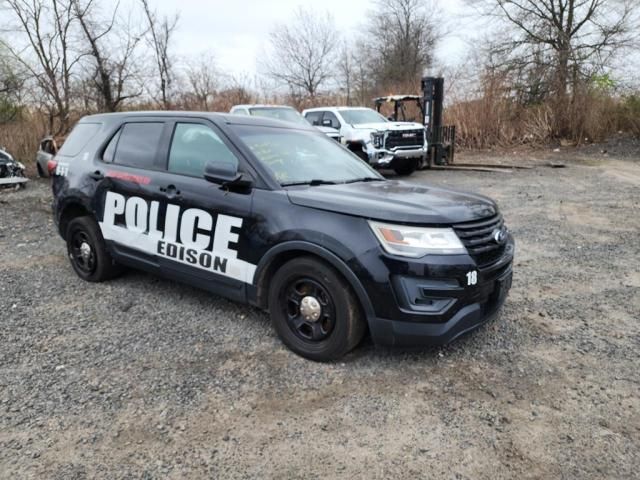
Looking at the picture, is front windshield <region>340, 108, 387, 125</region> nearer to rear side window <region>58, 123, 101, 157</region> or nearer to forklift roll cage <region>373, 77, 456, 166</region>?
forklift roll cage <region>373, 77, 456, 166</region>

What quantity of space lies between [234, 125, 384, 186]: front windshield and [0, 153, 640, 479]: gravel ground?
1255 millimetres

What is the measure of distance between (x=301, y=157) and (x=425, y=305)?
1623 millimetres

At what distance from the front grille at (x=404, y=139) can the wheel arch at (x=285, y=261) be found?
9.23m

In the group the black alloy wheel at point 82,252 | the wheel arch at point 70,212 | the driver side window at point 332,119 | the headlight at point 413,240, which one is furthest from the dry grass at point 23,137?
the headlight at point 413,240

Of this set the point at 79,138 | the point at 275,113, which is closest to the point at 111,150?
the point at 79,138

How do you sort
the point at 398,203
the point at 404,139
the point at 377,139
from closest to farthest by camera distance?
1. the point at 398,203
2. the point at 377,139
3. the point at 404,139

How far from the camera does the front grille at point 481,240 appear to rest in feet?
9.45

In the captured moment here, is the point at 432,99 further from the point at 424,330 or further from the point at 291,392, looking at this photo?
the point at 291,392

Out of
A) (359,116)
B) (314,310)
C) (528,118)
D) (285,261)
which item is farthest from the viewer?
(528,118)

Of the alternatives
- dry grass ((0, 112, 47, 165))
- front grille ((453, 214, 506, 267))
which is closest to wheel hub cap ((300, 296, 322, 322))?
front grille ((453, 214, 506, 267))

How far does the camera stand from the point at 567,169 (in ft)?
44.3

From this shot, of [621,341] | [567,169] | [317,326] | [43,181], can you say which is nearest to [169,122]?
[317,326]

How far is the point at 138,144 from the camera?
414 centimetres

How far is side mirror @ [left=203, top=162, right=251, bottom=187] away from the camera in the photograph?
3.23m
